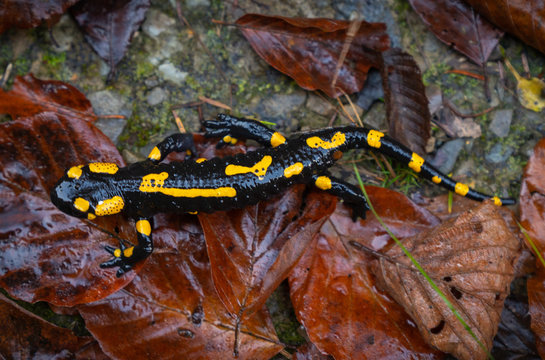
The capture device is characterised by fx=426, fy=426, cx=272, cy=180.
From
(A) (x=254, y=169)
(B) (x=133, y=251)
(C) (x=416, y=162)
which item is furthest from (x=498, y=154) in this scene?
(B) (x=133, y=251)

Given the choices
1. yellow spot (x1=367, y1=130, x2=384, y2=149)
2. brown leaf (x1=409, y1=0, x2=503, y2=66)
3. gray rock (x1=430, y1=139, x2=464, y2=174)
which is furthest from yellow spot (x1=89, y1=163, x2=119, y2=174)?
brown leaf (x1=409, y1=0, x2=503, y2=66)

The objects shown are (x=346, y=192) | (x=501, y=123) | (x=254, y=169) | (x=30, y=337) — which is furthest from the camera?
(x=501, y=123)

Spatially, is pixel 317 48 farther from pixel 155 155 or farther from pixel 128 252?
pixel 128 252

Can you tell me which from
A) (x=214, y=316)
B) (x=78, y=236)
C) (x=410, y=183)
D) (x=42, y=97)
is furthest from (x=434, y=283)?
(x=42, y=97)

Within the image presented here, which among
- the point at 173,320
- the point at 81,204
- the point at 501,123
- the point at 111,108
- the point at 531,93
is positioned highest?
the point at 531,93

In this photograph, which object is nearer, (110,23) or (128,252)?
(128,252)

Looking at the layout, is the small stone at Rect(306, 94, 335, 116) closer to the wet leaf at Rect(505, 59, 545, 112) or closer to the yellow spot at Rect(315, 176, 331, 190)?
the yellow spot at Rect(315, 176, 331, 190)

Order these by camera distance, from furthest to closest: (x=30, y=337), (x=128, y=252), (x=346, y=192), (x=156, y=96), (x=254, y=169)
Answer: (x=156, y=96)
(x=346, y=192)
(x=254, y=169)
(x=128, y=252)
(x=30, y=337)

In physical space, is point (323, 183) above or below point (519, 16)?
below
